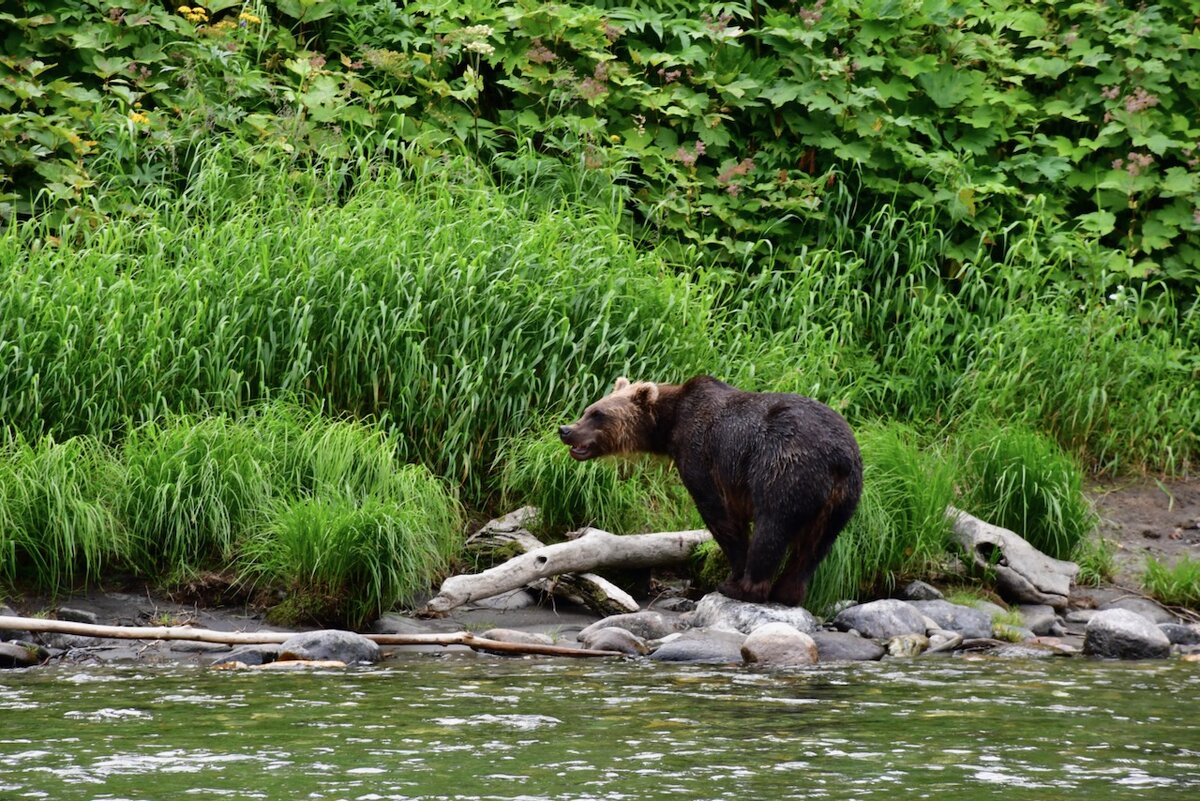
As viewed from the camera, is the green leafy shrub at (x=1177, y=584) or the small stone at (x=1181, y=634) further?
the green leafy shrub at (x=1177, y=584)

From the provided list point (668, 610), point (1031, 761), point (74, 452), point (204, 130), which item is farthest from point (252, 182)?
point (1031, 761)

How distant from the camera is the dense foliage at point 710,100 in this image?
10.2m

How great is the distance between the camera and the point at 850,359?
401 inches

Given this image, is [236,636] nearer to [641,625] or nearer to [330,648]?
[330,648]

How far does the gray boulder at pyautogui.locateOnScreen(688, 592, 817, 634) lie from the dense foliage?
384 centimetres

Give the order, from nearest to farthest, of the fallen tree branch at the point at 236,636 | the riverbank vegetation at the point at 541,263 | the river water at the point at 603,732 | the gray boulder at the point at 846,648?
1. the river water at the point at 603,732
2. the fallen tree branch at the point at 236,636
3. the gray boulder at the point at 846,648
4. the riverbank vegetation at the point at 541,263

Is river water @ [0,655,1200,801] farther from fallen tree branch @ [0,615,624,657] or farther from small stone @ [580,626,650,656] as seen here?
small stone @ [580,626,650,656]

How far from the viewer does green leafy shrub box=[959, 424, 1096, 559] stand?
8.48 metres

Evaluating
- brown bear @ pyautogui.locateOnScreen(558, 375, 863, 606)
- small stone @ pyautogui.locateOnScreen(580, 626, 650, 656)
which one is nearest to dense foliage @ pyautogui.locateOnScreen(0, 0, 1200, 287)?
brown bear @ pyautogui.locateOnScreen(558, 375, 863, 606)

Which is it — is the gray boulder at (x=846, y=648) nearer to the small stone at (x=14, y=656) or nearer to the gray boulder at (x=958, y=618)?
the gray boulder at (x=958, y=618)

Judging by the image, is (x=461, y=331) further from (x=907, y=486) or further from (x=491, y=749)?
(x=491, y=749)

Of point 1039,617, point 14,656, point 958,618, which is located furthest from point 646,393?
point 14,656

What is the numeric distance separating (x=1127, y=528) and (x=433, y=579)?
14.7ft

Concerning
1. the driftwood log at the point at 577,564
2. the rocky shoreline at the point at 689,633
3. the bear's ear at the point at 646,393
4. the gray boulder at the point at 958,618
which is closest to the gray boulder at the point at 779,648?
the rocky shoreline at the point at 689,633
